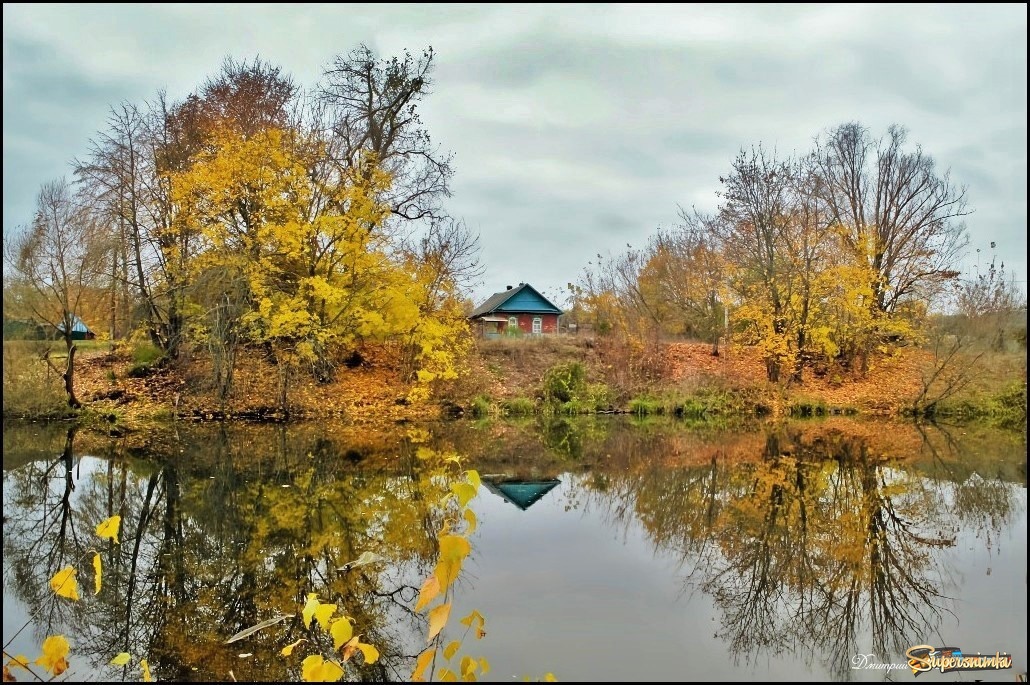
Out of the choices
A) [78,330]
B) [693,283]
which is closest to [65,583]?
[78,330]

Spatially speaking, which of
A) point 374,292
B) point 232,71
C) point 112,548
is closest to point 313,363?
point 374,292

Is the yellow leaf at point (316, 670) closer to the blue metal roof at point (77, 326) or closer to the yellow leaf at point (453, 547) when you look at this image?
the yellow leaf at point (453, 547)

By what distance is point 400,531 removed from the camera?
7473 millimetres

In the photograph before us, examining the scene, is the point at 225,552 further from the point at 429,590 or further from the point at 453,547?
the point at 453,547

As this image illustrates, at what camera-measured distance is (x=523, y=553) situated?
7.10 meters

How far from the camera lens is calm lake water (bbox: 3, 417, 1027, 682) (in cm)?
492

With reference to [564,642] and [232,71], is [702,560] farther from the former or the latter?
[232,71]

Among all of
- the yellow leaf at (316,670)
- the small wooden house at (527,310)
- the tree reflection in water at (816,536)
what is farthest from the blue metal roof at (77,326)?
the small wooden house at (527,310)

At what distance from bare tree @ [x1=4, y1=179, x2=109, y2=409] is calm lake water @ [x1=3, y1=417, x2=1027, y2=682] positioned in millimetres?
5211

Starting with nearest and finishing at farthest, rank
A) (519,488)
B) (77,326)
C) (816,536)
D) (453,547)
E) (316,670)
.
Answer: (453,547)
(316,670)
(816,536)
(519,488)
(77,326)

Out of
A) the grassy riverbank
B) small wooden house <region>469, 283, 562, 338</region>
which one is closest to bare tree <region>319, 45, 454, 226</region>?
the grassy riverbank

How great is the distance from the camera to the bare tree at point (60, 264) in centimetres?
1698

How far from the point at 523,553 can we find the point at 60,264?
15635mm

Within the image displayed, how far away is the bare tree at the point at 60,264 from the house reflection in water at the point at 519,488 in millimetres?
11989
